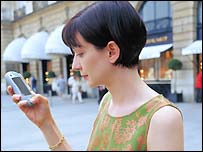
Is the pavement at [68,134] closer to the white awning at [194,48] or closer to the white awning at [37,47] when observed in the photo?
the white awning at [194,48]

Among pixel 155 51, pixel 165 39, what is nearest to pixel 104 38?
pixel 155 51

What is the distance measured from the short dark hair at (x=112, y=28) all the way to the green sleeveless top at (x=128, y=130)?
19 cm

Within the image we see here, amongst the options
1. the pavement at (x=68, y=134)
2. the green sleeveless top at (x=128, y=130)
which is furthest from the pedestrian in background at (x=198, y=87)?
the green sleeveless top at (x=128, y=130)

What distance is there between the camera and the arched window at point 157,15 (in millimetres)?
16391

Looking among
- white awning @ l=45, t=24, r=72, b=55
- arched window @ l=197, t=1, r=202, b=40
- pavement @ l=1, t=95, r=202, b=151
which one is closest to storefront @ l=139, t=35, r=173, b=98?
arched window @ l=197, t=1, r=202, b=40

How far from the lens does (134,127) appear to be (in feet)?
3.76

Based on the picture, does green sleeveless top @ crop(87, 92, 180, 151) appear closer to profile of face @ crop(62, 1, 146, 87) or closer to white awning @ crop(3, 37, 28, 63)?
profile of face @ crop(62, 1, 146, 87)

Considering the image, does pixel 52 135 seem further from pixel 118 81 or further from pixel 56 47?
pixel 56 47

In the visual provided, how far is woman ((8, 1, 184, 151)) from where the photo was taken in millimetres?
1085

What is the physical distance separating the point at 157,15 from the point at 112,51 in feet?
53.8

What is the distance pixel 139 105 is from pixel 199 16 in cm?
1479

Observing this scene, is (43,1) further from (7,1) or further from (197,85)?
(197,85)

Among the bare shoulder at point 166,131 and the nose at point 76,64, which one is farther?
the nose at point 76,64

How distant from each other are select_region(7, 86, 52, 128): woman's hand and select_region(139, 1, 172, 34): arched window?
618 inches
